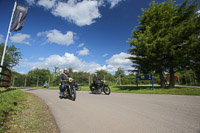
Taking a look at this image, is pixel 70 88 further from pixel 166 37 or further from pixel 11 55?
pixel 11 55

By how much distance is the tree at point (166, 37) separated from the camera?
A: 32.5 feet

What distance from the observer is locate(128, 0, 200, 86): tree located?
9898 mm

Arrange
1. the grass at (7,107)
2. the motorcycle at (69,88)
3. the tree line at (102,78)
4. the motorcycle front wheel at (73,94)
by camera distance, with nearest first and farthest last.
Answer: the grass at (7,107)
the motorcycle front wheel at (73,94)
the motorcycle at (69,88)
the tree line at (102,78)

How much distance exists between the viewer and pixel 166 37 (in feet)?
31.6

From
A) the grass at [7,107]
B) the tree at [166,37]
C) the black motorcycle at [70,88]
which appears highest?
the tree at [166,37]

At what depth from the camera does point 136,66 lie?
1284 cm

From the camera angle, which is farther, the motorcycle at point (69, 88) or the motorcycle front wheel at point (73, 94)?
the motorcycle at point (69, 88)

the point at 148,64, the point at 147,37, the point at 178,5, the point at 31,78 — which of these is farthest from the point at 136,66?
the point at 31,78

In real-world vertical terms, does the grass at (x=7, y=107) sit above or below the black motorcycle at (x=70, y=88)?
A: below

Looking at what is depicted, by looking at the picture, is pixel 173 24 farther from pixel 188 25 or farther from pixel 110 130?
pixel 110 130

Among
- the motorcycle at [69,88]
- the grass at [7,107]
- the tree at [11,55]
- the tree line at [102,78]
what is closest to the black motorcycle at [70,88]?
the motorcycle at [69,88]

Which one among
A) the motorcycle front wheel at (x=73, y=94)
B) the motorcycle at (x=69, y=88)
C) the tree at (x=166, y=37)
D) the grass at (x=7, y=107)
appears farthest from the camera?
the tree at (x=166, y=37)

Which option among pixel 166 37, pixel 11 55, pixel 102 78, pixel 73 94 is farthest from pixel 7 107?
pixel 11 55

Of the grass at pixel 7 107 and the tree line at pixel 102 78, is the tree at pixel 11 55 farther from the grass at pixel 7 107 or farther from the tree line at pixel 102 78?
the grass at pixel 7 107
